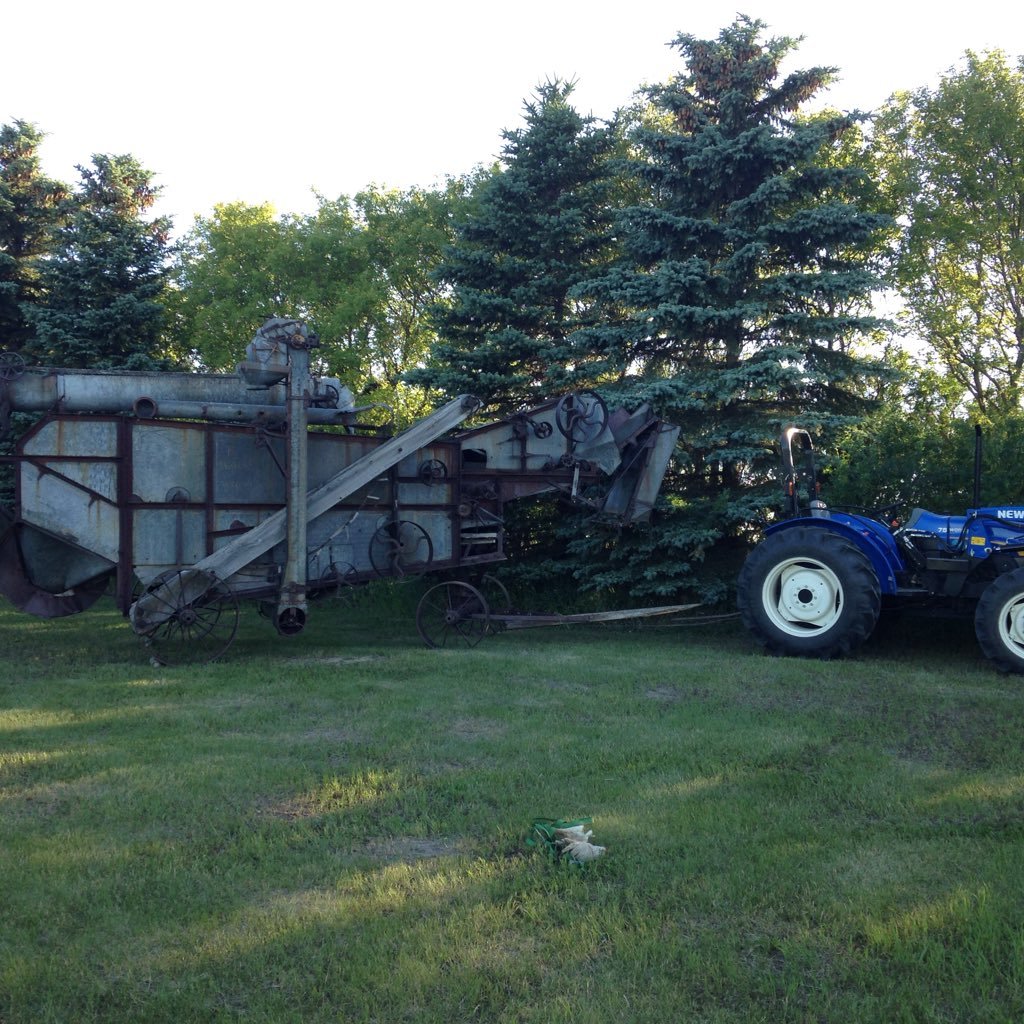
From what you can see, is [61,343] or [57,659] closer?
[57,659]

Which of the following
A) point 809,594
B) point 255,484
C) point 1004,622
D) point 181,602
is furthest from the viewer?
point 255,484

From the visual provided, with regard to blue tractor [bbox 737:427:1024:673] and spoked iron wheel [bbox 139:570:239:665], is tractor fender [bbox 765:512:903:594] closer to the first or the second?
blue tractor [bbox 737:427:1024:673]

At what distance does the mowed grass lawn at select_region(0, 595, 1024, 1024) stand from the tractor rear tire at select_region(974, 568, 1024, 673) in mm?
443

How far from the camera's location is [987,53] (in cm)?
2203

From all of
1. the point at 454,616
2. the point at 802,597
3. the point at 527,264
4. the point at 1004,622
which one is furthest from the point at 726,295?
the point at 1004,622

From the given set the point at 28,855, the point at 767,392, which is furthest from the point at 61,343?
the point at 28,855

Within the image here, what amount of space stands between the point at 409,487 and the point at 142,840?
21.8 feet

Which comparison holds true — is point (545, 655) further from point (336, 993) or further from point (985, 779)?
point (336, 993)

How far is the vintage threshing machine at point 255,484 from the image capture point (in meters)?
9.97

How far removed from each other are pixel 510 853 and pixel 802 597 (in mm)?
6424

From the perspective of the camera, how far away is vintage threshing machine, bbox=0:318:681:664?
392 inches

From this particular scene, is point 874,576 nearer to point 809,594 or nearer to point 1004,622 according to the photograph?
point 809,594

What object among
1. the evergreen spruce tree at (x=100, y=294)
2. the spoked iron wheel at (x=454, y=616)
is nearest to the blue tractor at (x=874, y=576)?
the spoked iron wheel at (x=454, y=616)

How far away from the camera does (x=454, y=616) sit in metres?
11.5
